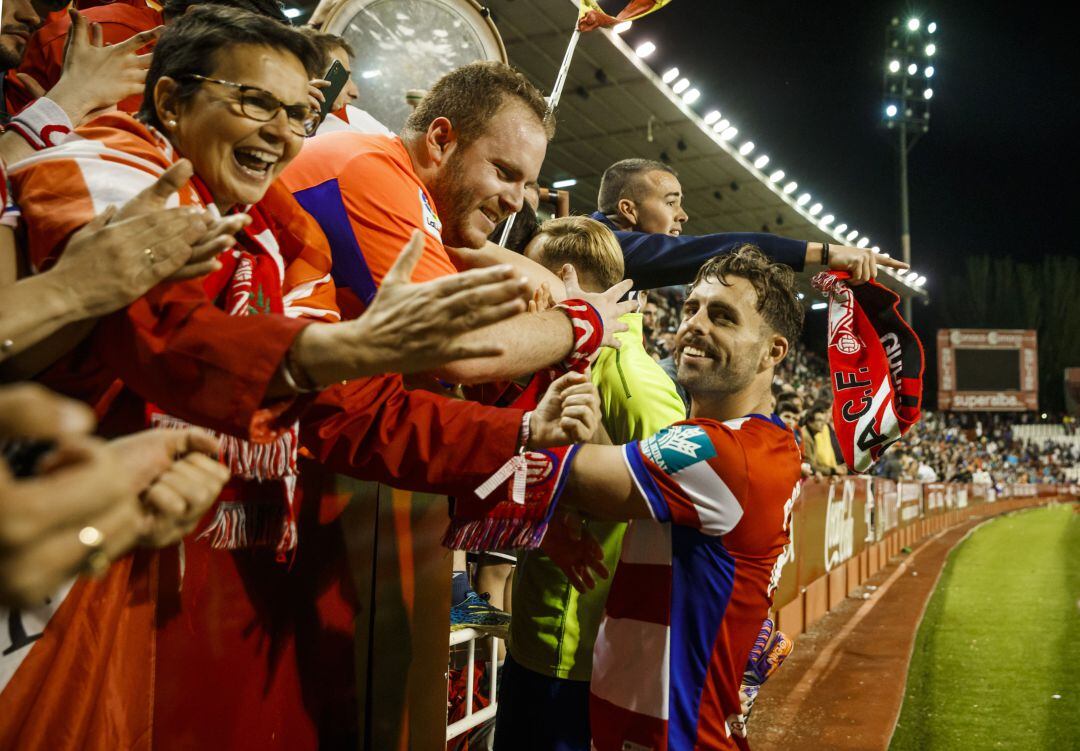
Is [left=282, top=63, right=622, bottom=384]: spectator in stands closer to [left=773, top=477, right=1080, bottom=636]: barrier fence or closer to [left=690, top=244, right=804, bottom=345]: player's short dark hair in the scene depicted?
[left=690, top=244, right=804, bottom=345]: player's short dark hair

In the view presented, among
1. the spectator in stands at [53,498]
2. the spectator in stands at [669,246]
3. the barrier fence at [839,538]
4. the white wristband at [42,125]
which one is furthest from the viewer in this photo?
the barrier fence at [839,538]

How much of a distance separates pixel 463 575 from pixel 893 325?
211cm

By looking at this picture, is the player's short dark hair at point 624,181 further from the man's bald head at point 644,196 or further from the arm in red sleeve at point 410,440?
the arm in red sleeve at point 410,440

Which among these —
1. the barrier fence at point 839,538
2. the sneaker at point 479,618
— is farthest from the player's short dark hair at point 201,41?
the barrier fence at point 839,538

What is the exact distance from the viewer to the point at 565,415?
1.53 metres

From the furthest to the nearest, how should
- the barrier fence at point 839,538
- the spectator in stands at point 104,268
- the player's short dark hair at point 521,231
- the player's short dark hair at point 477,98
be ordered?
the barrier fence at point 839,538, the player's short dark hair at point 521,231, the player's short dark hair at point 477,98, the spectator in stands at point 104,268

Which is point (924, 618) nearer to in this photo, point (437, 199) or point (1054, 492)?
point (437, 199)

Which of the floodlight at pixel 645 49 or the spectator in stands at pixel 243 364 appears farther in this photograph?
the floodlight at pixel 645 49

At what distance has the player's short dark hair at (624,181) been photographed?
3.90m

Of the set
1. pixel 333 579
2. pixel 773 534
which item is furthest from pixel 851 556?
pixel 333 579

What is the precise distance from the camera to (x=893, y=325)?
2.96 m

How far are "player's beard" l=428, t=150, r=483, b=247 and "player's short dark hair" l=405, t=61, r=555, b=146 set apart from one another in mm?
75

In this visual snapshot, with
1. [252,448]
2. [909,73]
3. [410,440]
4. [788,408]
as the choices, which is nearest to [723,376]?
[410,440]

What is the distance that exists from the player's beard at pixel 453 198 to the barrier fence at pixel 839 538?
3767mm
